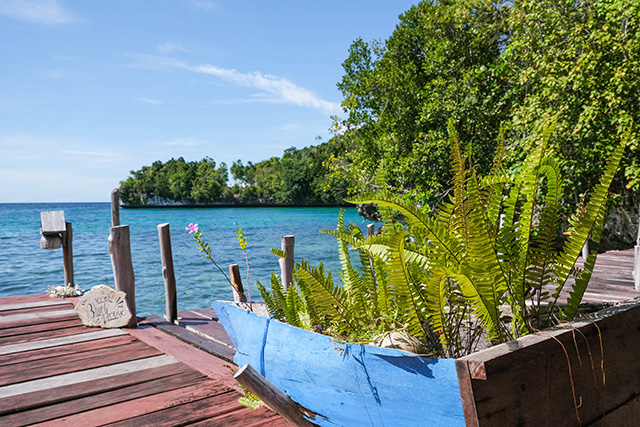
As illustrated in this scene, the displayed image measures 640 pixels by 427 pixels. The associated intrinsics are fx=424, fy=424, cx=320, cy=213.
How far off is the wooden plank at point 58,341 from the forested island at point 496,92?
3049 mm

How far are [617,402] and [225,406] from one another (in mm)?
2113

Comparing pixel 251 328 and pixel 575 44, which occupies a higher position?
pixel 575 44

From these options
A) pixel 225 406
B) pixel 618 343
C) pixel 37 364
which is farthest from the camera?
pixel 37 364

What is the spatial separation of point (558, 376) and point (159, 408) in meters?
2.34

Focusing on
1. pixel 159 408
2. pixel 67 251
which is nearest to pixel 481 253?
pixel 159 408

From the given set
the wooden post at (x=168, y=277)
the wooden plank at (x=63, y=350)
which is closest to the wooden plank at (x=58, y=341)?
the wooden plank at (x=63, y=350)

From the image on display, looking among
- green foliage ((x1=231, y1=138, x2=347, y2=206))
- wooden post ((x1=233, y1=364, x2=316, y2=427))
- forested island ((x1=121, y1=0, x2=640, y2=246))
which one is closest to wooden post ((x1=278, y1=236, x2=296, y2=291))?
forested island ((x1=121, y1=0, x2=640, y2=246))

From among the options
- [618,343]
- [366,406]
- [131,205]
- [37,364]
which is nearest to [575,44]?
[618,343]

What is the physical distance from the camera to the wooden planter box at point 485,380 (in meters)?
1.21

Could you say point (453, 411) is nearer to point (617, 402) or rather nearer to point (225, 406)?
point (617, 402)

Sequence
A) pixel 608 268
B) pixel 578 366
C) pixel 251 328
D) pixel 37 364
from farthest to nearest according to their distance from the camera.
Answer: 1. pixel 608 268
2. pixel 37 364
3. pixel 251 328
4. pixel 578 366

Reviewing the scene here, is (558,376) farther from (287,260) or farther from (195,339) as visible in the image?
(287,260)

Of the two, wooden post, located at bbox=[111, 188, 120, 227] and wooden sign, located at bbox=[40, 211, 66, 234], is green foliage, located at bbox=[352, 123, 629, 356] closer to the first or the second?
wooden post, located at bbox=[111, 188, 120, 227]

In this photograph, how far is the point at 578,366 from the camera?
4.64ft
